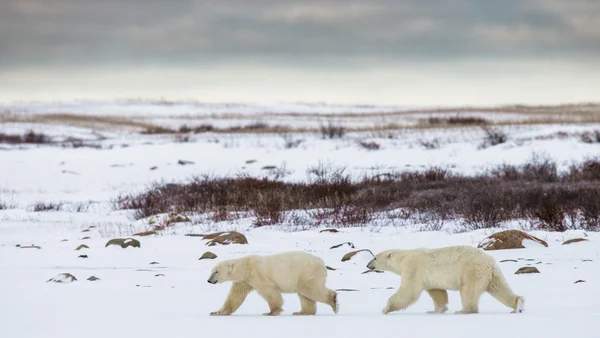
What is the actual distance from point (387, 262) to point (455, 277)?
0.64 metres

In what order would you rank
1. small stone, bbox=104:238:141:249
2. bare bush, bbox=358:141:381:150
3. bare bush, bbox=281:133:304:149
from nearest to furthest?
small stone, bbox=104:238:141:249
bare bush, bbox=358:141:381:150
bare bush, bbox=281:133:304:149

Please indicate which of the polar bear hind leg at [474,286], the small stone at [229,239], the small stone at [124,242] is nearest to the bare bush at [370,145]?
the small stone at [229,239]

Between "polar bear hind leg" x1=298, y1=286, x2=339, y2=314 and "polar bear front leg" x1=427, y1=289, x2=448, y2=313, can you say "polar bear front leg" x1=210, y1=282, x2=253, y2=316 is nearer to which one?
"polar bear hind leg" x1=298, y1=286, x2=339, y2=314

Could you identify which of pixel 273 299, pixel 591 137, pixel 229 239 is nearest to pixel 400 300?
pixel 273 299

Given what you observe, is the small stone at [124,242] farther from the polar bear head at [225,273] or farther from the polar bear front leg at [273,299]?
the polar bear front leg at [273,299]

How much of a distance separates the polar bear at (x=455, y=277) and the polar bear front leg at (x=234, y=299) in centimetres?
120

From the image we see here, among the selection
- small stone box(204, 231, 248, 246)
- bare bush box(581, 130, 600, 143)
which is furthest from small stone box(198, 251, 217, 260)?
bare bush box(581, 130, 600, 143)

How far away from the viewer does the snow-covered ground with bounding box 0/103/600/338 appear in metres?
6.36

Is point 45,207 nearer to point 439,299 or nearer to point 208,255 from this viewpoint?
point 208,255

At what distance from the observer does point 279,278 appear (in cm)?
721

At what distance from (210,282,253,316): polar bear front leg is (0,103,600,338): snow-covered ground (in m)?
0.11

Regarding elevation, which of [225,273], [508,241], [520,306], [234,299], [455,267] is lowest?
[508,241]

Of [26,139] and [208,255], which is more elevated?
[208,255]

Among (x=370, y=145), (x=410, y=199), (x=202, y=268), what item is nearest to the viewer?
(x=202, y=268)
